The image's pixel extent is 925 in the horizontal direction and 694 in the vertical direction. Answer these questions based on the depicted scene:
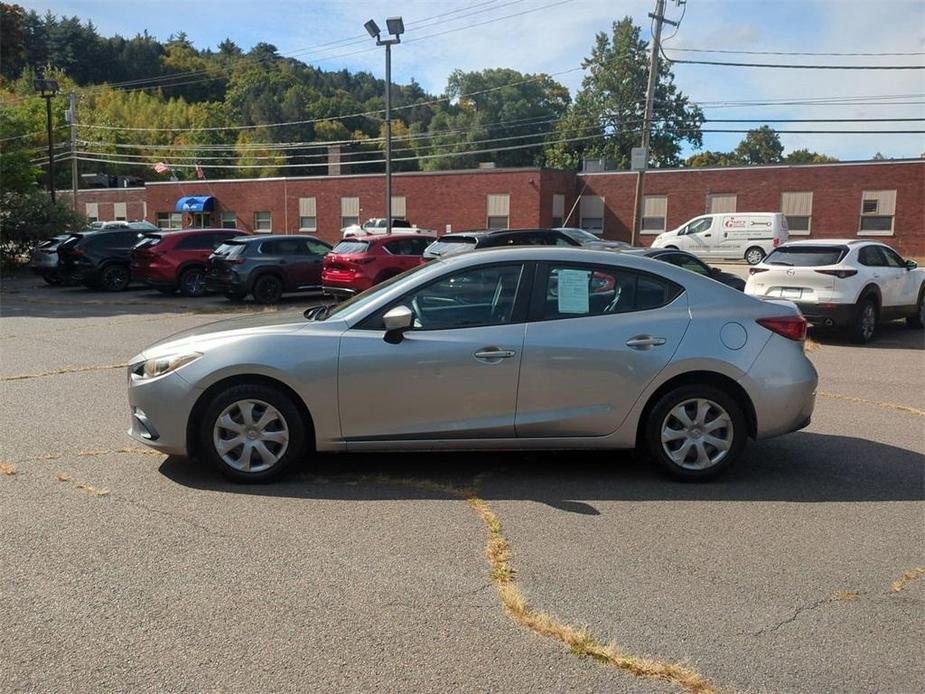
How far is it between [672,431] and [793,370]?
0.96 m

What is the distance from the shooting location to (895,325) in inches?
614

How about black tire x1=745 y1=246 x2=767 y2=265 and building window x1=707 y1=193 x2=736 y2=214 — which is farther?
building window x1=707 y1=193 x2=736 y2=214

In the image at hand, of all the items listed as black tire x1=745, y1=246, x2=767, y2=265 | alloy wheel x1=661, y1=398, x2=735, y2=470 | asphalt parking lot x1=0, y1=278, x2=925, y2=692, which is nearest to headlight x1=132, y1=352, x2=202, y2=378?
asphalt parking lot x1=0, y1=278, x2=925, y2=692

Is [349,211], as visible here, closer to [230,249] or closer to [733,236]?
[733,236]

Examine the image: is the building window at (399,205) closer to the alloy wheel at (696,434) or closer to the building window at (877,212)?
the building window at (877,212)

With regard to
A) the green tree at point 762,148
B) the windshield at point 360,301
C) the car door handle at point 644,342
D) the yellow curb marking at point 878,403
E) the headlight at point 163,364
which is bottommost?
the yellow curb marking at point 878,403

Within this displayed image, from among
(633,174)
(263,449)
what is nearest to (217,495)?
(263,449)

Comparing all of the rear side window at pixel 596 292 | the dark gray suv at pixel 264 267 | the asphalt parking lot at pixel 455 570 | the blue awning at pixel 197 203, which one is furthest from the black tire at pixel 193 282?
the blue awning at pixel 197 203

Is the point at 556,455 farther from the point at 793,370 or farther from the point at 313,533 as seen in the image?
the point at 313,533

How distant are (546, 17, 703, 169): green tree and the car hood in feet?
266

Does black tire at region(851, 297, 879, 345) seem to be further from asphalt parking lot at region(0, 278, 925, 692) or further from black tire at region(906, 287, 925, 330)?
asphalt parking lot at region(0, 278, 925, 692)

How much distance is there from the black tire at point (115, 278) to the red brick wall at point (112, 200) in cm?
4008

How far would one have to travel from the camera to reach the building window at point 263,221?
52.3m

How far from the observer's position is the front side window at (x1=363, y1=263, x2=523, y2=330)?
5602 millimetres
